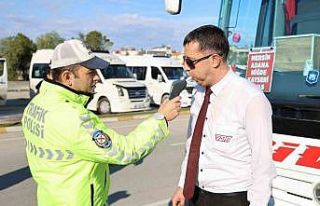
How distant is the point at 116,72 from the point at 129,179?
38.1 ft

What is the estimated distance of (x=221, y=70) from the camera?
251cm

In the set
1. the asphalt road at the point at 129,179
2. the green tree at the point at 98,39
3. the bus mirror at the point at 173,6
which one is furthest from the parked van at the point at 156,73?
the green tree at the point at 98,39

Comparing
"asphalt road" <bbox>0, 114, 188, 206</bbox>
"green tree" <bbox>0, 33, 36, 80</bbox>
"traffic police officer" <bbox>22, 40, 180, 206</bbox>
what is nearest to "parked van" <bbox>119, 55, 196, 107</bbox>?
"asphalt road" <bbox>0, 114, 188, 206</bbox>

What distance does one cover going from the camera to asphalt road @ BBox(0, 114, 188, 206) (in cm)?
577

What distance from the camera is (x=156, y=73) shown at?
67.8 ft

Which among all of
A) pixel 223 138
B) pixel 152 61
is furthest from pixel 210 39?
pixel 152 61

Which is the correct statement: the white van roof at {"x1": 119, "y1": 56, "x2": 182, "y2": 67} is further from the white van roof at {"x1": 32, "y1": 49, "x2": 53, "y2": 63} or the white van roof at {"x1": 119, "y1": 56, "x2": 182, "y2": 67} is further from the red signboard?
the red signboard

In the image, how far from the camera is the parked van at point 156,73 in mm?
20234

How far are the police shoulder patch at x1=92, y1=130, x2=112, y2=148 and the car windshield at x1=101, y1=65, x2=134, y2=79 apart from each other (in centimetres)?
1552

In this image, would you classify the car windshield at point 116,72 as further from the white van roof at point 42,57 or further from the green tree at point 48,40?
the green tree at point 48,40

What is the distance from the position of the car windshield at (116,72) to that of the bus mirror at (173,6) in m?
13.9

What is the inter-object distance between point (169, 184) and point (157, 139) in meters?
4.30

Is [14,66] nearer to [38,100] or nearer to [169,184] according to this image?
[169,184]

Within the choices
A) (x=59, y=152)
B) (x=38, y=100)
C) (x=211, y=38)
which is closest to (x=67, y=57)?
(x=38, y=100)
